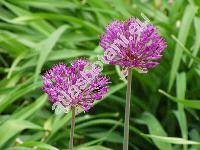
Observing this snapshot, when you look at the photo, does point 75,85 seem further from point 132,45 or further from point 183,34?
point 183,34

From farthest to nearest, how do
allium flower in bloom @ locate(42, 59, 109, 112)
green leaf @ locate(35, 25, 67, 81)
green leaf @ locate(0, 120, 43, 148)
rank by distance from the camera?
green leaf @ locate(35, 25, 67, 81)
green leaf @ locate(0, 120, 43, 148)
allium flower in bloom @ locate(42, 59, 109, 112)

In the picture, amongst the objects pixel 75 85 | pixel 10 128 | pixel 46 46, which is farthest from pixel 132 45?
pixel 46 46

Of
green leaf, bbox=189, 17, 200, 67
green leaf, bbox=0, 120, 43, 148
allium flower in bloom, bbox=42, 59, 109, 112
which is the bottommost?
allium flower in bloom, bbox=42, 59, 109, 112

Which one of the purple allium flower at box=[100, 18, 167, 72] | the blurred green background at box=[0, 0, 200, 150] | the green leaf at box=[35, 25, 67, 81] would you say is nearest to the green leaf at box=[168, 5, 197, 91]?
the blurred green background at box=[0, 0, 200, 150]

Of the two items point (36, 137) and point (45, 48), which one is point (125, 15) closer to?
point (45, 48)

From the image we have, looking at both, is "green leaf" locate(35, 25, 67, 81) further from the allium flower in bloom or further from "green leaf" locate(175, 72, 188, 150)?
the allium flower in bloom

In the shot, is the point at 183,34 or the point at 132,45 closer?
the point at 132,45

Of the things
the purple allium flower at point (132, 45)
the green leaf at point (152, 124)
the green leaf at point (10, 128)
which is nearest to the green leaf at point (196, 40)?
the green leaf at point (152, 124)

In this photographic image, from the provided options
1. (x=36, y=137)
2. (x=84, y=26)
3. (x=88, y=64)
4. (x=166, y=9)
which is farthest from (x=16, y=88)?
(x=88, y=64)
